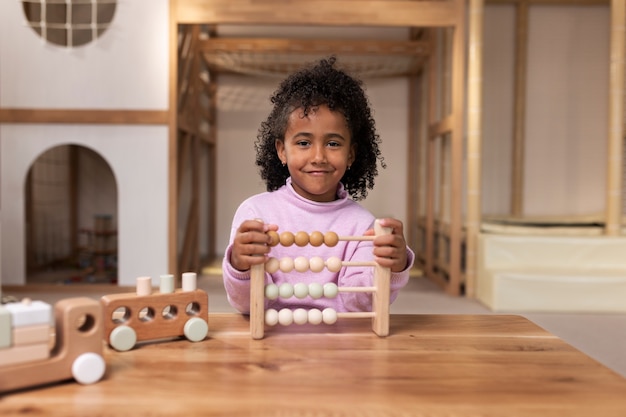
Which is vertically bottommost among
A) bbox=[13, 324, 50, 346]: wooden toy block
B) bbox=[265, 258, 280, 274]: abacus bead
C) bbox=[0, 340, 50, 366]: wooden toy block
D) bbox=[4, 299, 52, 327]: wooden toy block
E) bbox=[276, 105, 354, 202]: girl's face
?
bbox=[0, 340, 50, 366]: wooden toy block

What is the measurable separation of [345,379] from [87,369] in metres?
0.37

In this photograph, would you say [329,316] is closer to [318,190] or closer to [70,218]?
[318,190]

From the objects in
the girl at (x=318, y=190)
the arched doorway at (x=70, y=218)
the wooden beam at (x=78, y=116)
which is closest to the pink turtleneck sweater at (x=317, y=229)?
the girl at (x=318, y=190)

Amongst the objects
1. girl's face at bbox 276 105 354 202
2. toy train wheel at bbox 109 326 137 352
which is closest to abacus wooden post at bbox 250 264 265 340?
toy train wheel at bbox 109 326 137 352

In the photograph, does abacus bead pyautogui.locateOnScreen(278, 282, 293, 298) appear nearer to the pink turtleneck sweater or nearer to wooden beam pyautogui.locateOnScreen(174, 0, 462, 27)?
the pink turtleneck sweater

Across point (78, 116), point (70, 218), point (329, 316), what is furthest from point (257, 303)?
point (70, 218)

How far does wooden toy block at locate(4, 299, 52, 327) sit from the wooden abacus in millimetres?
361

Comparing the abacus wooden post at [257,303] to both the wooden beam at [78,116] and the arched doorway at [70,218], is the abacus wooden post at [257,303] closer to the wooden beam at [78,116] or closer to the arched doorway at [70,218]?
the wooden beam at [78,116]

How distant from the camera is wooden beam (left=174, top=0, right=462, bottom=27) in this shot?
392cm

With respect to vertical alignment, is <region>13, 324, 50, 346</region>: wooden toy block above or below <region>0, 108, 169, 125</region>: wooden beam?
below

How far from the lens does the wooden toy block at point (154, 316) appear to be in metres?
0.95

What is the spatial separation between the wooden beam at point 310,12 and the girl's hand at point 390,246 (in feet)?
10.3

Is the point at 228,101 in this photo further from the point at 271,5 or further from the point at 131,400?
the point at 131,400

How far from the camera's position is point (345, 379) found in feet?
2.67
